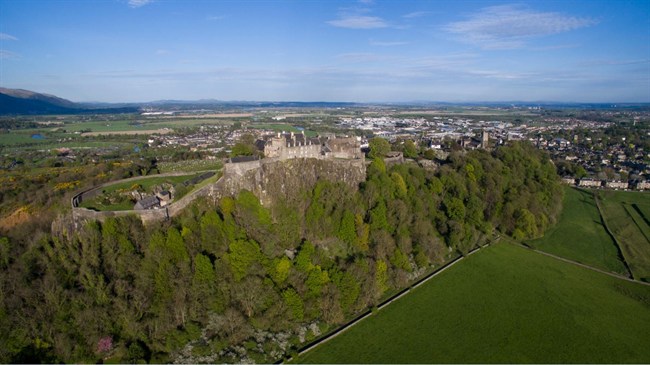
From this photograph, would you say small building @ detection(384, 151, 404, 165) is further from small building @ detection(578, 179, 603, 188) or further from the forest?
small building @ detection(578, 179, 603, 188)

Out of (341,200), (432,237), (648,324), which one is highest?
(341,200)

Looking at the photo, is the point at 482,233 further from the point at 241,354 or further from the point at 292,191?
the point at 241,354

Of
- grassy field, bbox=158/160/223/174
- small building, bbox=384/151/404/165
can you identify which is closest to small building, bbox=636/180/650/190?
small building, bbox=384/151/404/165

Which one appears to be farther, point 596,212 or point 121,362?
point 596,212

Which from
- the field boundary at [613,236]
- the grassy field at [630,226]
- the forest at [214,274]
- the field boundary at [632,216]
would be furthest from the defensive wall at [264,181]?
the field boundary at [632,216]

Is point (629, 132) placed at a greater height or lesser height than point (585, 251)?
greater

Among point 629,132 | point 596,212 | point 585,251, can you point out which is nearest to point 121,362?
point 585,251

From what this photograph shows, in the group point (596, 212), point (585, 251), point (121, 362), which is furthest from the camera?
point (596, 212)

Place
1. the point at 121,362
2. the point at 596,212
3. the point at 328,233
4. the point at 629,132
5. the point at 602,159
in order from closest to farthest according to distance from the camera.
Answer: the point at 121,362
the point at 328,233
the point at 596,212
the point at 602,159
the point at 629,132
